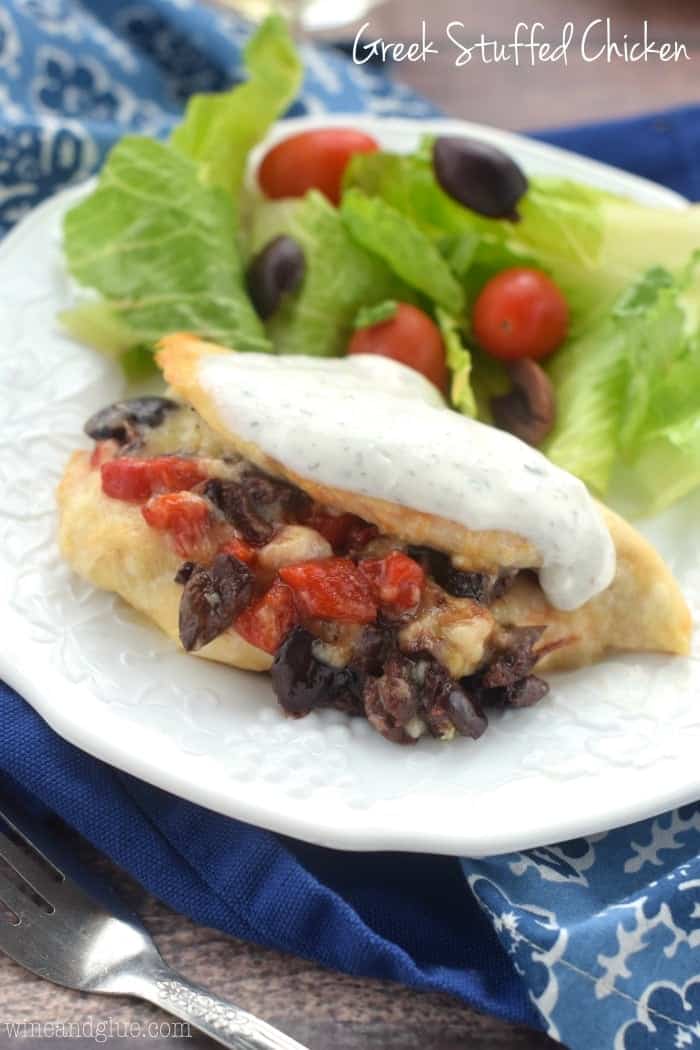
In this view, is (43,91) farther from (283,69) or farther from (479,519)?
(479,519)

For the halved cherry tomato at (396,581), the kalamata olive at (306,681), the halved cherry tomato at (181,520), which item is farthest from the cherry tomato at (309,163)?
the kalamata olive at (306,681)

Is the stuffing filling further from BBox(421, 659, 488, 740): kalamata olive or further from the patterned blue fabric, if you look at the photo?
the patterned blue fabric

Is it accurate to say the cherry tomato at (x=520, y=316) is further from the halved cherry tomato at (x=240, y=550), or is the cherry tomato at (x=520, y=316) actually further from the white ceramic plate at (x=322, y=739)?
the halved cherry tomato at (x=240, y=550)


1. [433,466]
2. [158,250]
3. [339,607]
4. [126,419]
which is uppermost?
[158,250]

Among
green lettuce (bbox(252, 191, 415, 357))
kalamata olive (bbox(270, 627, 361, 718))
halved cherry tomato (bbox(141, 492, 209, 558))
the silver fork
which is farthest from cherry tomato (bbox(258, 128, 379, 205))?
the silver fork

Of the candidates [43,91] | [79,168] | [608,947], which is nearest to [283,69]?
[79,168]

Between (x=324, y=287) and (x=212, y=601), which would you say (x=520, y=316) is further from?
→ (x=212, y=601)

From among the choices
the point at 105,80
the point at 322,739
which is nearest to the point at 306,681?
the point at 322,739
